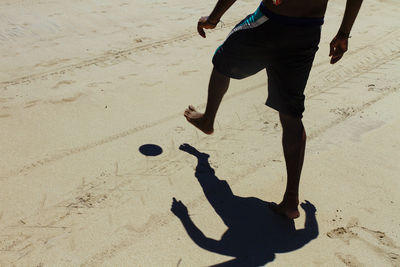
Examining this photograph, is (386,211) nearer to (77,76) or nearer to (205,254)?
(205,254)

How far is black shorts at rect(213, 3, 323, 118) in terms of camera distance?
8.00 feet

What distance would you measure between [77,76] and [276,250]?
9.70 ft

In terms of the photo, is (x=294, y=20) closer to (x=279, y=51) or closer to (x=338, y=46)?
(x=279, y=51)

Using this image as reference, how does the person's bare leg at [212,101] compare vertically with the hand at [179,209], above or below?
above

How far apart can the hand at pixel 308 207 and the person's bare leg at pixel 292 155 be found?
8.4 inches

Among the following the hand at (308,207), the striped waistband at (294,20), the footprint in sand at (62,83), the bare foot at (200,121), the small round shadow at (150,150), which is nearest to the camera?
the striped waistband at (294,20)

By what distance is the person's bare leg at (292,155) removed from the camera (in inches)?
103

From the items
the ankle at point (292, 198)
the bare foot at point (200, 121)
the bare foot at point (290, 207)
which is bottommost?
the bare foot at point (290, 207)

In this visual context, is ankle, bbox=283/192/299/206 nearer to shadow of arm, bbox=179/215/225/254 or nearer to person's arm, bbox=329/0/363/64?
shadow of arm, bbox=179/215/225/254

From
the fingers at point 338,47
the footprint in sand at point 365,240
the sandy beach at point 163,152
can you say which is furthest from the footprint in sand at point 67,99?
the footprint in sand at point 365,240

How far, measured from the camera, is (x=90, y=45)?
5.29 m

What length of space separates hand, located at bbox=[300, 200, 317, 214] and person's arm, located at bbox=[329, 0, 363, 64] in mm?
989

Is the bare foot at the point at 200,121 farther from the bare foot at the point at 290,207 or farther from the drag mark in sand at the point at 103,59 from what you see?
the drag mark in sand at the point at 103,59

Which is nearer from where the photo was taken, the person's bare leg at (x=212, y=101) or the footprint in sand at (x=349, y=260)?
the footprint in sand at (x=349, y=260)
